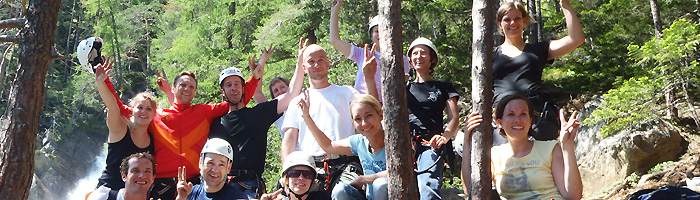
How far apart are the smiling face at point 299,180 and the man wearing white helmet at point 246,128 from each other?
2.08ft

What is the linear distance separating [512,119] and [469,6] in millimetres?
10218

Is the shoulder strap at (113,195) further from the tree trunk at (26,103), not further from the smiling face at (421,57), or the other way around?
the tree trunk at (26,103)

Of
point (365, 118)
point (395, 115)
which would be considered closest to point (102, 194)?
point (365, 118)

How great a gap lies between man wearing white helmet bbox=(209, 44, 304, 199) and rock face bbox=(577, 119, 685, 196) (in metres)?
7.78

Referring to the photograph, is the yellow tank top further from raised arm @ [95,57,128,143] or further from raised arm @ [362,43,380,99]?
raised arm @ [95,57,128,143]

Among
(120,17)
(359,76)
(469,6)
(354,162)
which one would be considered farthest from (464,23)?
(120,17)

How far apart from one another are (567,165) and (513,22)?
134 cm

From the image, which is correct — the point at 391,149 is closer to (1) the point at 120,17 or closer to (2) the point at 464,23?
(2) the point at 464,23

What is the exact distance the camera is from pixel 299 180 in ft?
17.3

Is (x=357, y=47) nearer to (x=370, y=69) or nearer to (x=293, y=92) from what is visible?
(x=293, y=92)

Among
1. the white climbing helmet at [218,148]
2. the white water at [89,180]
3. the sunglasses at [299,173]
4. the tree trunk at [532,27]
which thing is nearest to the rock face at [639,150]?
the tree trunk at [532,27]

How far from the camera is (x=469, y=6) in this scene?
48.3 ft

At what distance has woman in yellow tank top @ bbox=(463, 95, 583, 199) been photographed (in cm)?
461

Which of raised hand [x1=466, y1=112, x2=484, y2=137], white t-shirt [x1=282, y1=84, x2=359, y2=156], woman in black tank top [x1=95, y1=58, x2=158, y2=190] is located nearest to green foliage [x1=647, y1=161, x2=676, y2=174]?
white t-shirt [x1=282, y1=84, x2=359, y2=156]
